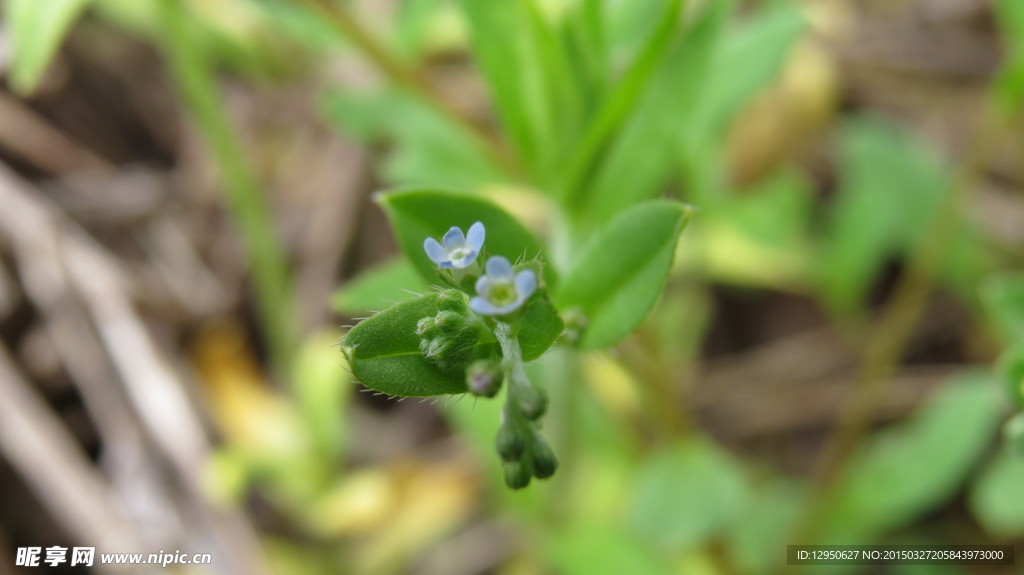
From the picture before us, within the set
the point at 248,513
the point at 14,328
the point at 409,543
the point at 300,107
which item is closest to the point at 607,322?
the point at 409,543

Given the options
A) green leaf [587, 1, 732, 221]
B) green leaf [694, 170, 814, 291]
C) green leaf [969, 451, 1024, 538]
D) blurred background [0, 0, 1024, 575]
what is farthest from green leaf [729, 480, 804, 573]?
green leaf [587, 1, 732, 221]

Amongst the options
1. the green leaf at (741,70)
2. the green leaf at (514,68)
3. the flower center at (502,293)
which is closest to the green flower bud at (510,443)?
the flower center at (502,293)

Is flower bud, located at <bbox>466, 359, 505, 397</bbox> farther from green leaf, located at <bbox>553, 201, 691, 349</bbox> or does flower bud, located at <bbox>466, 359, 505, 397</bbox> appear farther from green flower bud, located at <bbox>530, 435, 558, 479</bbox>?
green leaf, located at <bbox>553, 201, 691, 349</bbox>

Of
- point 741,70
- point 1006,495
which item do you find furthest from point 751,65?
point 1006,495

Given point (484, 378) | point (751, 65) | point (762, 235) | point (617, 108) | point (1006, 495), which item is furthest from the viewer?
point (762, 235)

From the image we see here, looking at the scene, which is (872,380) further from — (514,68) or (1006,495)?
(514,68)

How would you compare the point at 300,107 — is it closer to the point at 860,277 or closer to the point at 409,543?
the point at 409,543

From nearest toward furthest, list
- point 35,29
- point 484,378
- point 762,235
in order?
point 484,378, point 35,29, point 762,235
